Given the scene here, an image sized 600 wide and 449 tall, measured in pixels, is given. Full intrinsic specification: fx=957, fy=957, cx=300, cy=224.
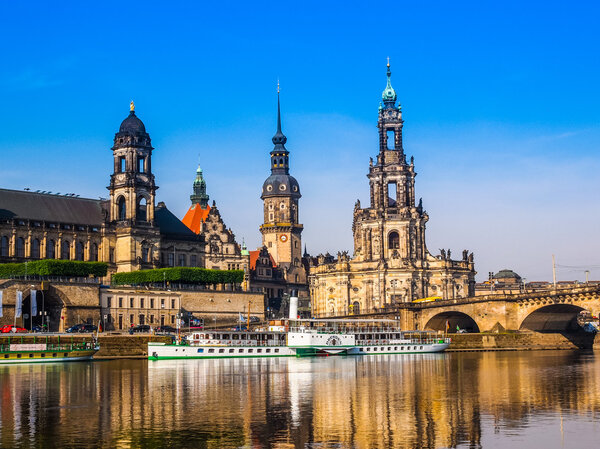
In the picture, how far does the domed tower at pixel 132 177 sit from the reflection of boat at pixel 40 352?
3689 centimetres

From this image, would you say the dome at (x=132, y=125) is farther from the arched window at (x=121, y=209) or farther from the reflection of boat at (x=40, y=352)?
the reflection of boat at (x=40, y=352)

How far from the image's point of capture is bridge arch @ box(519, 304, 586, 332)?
104 m

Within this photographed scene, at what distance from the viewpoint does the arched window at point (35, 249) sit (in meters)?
110

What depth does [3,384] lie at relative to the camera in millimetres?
55688

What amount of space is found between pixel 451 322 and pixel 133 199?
142 feet

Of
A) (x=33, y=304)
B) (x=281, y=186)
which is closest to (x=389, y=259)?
(x=281, y=186)

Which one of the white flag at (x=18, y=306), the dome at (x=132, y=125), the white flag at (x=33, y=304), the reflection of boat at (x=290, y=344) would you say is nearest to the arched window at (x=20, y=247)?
the white flag at (x=33, y=304)

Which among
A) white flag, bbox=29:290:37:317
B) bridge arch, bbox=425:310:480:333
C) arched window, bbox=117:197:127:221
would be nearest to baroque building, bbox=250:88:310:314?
bridge arch, bbox=425:310:480:333

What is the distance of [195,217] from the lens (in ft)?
510

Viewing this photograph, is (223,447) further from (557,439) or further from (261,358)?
(261,358)

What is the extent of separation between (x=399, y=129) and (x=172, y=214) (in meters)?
38.0

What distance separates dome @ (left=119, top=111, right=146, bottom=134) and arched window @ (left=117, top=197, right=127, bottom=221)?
27.5 ft

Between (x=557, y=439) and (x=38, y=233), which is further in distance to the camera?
(x=38, y=233)

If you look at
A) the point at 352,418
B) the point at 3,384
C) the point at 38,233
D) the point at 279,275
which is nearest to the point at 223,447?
the point at 352,418
